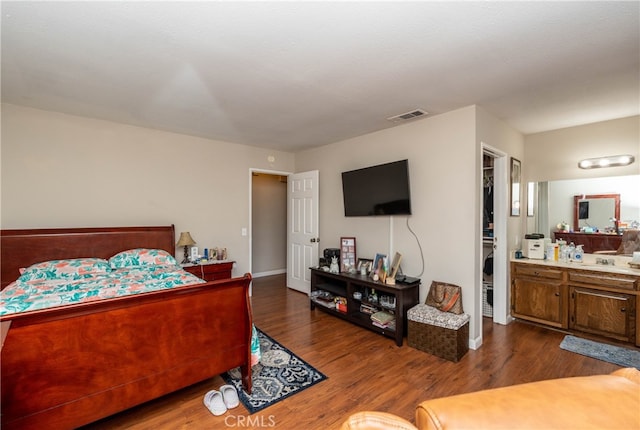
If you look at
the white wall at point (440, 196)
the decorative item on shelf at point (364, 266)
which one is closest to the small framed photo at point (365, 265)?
the decorative item on shelf at point (364, 266)

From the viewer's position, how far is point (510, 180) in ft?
11.7

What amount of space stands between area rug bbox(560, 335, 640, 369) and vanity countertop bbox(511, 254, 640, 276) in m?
0.76

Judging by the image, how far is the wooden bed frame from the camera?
1438 mm

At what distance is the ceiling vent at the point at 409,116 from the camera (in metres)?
3.09

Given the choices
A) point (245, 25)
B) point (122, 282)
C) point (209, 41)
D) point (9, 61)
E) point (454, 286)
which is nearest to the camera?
point (245, 25)

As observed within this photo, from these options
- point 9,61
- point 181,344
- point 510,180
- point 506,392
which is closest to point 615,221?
point 510,180

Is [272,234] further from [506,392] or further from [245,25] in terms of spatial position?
[506,392]

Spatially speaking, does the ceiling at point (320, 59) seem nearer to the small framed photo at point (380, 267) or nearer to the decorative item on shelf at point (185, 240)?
the decorative item on shelf at point (185, 240)

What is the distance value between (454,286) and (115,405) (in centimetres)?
296

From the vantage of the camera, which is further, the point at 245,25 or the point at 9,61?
the point at 9,61

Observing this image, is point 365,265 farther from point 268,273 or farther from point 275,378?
point 268,273

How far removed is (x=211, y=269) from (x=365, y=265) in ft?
6.94

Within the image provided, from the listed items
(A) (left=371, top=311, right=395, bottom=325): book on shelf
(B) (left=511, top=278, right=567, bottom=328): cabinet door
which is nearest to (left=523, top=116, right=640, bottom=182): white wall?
(B) (left=511, top=278, right=567, bottom=328): cabinet door

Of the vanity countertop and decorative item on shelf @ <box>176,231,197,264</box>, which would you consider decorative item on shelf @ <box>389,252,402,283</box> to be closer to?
the vanity countertop
